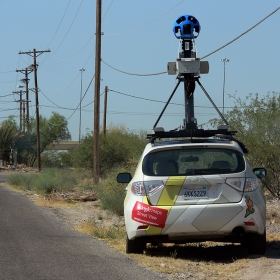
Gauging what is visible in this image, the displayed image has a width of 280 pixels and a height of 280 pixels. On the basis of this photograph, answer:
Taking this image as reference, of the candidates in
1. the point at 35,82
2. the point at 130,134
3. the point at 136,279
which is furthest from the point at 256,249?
the point at 35,82

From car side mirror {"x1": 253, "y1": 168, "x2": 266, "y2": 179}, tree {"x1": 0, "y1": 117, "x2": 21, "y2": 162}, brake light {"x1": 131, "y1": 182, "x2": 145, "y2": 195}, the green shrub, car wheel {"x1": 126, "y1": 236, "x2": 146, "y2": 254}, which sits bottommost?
car wheel {"x1": 126, "y1": 236, "x2": 146, "y2": 254}

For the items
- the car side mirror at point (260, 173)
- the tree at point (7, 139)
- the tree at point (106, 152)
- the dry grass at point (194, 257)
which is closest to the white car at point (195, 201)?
the dry grass at point (194, 257)

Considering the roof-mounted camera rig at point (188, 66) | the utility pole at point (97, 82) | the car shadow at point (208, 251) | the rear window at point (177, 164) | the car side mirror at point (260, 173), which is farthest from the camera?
the utility pole at point (97, 82)

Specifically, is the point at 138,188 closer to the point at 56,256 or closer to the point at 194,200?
the point at 194,200

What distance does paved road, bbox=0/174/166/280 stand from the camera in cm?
845

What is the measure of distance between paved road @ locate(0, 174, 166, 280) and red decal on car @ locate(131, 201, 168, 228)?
623 millimetres

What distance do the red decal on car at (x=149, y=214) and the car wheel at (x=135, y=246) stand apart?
488 millimetres

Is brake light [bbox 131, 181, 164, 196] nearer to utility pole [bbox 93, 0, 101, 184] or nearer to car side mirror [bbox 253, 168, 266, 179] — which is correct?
car side mirror [bbox 253, 168, 266, 179]

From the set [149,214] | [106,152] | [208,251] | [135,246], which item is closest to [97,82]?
[106,152]

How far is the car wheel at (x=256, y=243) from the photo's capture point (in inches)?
382

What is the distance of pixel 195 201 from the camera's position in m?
9.43

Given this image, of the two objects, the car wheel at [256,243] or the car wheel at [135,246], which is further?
the car wheel at [135,246]

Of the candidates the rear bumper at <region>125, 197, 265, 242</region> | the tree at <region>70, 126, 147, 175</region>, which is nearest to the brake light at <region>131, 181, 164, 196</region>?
the rear bumper at <region>125, 197, 265, 242</region>

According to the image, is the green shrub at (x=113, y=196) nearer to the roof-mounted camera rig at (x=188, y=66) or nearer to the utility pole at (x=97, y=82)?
the roof-mounted camera rig at (x=188, y=66)
